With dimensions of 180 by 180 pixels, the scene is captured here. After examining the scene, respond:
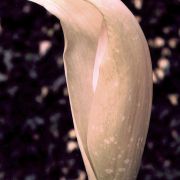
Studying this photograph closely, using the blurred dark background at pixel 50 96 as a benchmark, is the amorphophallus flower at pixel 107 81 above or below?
above

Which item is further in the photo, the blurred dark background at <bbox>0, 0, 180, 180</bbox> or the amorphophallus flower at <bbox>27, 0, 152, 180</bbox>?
the blurred dark background at <bbox>0, 0, 180, 180</bbox>

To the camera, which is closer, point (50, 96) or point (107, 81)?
point (107, 81)

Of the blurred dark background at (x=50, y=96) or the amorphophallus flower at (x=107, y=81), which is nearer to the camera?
the amorphophallus flower at (x=107, y=81)

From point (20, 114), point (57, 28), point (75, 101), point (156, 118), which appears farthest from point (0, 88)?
point (75, 101)

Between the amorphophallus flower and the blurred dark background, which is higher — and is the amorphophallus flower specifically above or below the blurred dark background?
above

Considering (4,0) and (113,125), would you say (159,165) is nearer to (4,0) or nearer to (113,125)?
(4,0)
